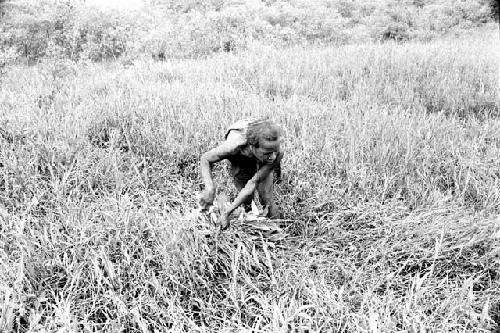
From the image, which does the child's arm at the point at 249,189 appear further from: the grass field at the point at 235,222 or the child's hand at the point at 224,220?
the grass field at the point at 235,222

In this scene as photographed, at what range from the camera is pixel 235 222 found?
2537 mm

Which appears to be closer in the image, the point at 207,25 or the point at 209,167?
the point at 209,167

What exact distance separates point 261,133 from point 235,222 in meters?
0.68

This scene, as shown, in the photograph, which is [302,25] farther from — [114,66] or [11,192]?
[11,192]

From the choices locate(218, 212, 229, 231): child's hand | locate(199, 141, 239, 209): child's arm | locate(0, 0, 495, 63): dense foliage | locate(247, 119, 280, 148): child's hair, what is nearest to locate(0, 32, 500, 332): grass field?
locate(218, 212, 229, 231): child's hand

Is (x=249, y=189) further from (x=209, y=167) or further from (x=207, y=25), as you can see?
(x=207, y=25)

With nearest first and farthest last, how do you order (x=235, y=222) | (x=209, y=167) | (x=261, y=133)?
1. (x=261, y=133)
2. (x=209, y=167)
3. (x=235, y=222)

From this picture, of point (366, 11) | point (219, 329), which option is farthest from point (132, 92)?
point (366, 11)

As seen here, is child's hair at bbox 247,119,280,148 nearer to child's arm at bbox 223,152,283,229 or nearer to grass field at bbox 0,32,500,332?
child's arm at bbox 223,152,283,229

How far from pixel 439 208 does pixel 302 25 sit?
8.57 meters

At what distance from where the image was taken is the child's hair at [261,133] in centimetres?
212

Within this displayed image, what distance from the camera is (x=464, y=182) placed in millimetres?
3174

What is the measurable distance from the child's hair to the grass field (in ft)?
2.14

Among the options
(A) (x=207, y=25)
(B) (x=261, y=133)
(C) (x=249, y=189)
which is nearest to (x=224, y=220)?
(C) (x=249, y=189)
